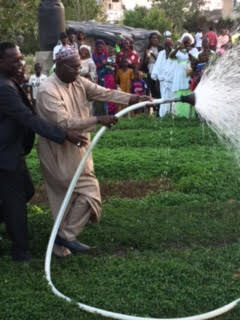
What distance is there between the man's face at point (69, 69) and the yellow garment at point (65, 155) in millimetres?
91

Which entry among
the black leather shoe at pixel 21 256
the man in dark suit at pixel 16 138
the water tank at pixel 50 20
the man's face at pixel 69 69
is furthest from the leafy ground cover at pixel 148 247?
the water tank at pixel 50 20

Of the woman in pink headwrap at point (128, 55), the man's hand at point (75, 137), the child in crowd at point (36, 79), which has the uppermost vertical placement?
the man's hand at point (75, 137)

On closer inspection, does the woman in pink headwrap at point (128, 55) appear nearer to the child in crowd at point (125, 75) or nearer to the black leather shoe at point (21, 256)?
the child in crowd at point (125, 75)

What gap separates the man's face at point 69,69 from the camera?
5.60 meters

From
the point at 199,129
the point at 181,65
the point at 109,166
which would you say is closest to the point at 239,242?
the point at 109,166

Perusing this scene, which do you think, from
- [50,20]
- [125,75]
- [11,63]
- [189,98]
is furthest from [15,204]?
[50,20]

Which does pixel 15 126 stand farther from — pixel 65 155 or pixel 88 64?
pixel 88 64

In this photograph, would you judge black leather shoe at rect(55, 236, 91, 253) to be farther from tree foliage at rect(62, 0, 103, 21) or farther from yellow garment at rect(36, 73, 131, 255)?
tree foliage at rect(62, 0, 103, 21)

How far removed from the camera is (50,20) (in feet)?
55.5

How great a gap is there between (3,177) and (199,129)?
22.8ft

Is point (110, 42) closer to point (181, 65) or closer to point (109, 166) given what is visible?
point (181, 65)

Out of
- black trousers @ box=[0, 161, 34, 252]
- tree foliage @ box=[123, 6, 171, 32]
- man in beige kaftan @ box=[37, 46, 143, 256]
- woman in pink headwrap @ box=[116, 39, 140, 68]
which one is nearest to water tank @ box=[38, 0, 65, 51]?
woman in pink headwrap @ box=[116, 39, 140, 68]

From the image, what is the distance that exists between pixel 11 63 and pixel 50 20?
11763mm

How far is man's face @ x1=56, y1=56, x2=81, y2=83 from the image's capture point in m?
5.60
